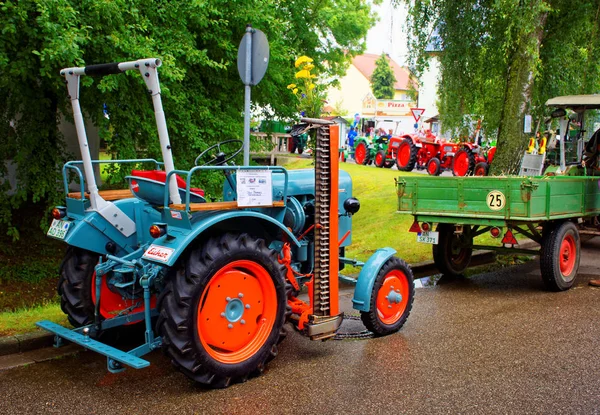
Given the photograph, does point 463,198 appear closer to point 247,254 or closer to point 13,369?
point 247,254

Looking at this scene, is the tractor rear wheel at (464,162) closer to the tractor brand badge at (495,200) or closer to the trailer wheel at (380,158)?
the trailer wheel at (380,158)

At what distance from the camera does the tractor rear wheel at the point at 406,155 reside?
72.9ft

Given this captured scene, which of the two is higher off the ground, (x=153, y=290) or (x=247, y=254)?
(x=247, y=254)

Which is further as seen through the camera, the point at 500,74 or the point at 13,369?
the point at 500,74

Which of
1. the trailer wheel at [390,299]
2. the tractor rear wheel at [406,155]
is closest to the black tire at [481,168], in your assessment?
the tractor rear wheel at [406,155]

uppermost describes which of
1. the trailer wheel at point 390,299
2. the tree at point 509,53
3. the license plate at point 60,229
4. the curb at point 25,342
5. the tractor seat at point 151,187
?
the tree at point 509,53

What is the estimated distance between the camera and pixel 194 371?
13.1 ft

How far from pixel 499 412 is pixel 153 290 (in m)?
2.63

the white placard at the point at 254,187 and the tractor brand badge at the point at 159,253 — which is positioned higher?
the white placard at the point at 254,187

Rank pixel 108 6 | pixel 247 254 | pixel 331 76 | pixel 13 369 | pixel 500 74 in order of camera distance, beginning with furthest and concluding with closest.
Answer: pixel 331 76
pixel 500 74
pixel 108 6
pixel 13 369
pixel 247 254

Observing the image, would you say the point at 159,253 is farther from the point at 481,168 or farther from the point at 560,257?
the point at 481,168

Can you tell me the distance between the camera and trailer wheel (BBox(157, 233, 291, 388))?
3.96m

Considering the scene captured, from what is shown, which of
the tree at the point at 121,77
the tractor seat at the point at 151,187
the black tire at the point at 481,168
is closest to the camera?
the tractor seat at the point at 151,187

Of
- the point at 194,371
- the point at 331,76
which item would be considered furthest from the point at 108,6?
the point at 331,76
